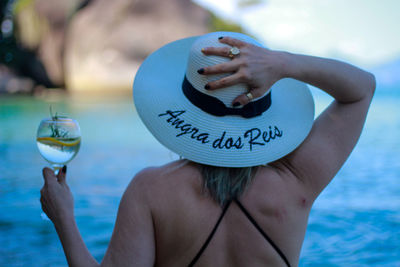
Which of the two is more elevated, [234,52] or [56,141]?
[234,52]

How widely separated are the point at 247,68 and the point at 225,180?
0.85 ft

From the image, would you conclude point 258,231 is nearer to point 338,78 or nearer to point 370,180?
point 338,78

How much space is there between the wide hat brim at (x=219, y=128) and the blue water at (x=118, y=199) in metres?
2.27

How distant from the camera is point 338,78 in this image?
105cm

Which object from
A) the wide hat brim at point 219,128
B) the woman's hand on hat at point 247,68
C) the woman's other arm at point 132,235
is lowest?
the woman's other arm at point 132,235

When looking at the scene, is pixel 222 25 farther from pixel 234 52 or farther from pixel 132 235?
pixel 132 235

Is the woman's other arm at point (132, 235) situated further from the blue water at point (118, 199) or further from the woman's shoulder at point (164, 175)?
the blue water at point (118, 199)

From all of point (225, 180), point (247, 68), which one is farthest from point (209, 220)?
point (247, 68)

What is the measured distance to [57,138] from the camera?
1177 mm

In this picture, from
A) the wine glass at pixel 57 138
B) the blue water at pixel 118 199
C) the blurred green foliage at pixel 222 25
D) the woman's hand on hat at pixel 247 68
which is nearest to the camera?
the woman's hand on hat at pixel 247 68

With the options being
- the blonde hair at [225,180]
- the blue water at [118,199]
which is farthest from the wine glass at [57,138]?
the blue water at [118,199]

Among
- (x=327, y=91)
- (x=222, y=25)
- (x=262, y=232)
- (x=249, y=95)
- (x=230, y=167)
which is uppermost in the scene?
(x=222, y=25)

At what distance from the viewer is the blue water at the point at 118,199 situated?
322cm

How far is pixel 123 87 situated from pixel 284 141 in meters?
15.9
